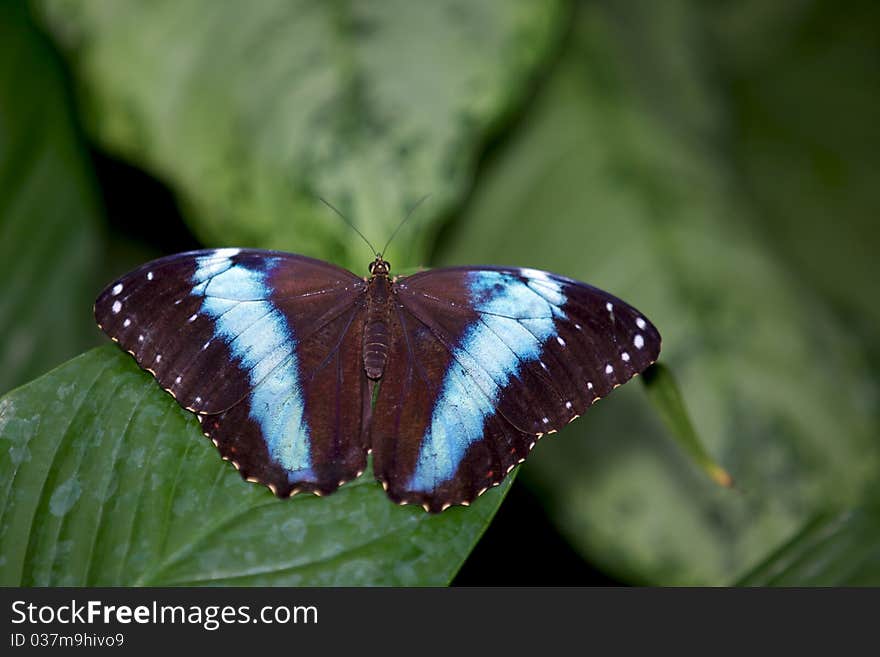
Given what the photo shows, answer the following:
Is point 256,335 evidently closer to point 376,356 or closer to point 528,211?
point 376,356

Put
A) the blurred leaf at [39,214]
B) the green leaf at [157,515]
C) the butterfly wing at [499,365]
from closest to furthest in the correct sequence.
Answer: the green leaf at [157,515]
the butterfly wing at [499,365]
the blurred leaf at [39,214]

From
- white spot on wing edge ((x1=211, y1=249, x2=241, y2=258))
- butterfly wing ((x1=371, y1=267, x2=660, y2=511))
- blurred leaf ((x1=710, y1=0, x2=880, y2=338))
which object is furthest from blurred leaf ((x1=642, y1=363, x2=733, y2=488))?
blurred leaf ((x1=710, y1=0, x2=880, y2=338))

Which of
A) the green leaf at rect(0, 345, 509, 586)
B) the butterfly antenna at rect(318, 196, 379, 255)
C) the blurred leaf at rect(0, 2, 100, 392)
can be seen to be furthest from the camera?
the blurred leaf at rect(0, 2, 100, 392)

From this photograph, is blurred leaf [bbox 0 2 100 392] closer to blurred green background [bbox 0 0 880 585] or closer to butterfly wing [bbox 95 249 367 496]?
blurred green background [bbox 0 0 880 585]

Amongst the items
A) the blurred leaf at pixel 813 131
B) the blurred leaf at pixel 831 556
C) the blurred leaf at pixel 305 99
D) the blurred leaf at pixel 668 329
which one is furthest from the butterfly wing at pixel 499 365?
the blurred leaf at pixel 813 131

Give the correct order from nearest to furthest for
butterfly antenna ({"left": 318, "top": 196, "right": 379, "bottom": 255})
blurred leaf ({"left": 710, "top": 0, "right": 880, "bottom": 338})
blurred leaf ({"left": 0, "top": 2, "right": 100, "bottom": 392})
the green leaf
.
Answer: the green leaf, butterfly antenna ({"left": 318, "top": 196, "right": 379, "bottom": 255}), blurred leaf ({"left": 0, "top": 2, "right": 100, "bottom": 392}), blurred leaf ({"left": 710, "top": 0, "right": 880, "bottom": 338})

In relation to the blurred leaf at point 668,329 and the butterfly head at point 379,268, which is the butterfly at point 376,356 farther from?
the blurred leaf at point 668,329
